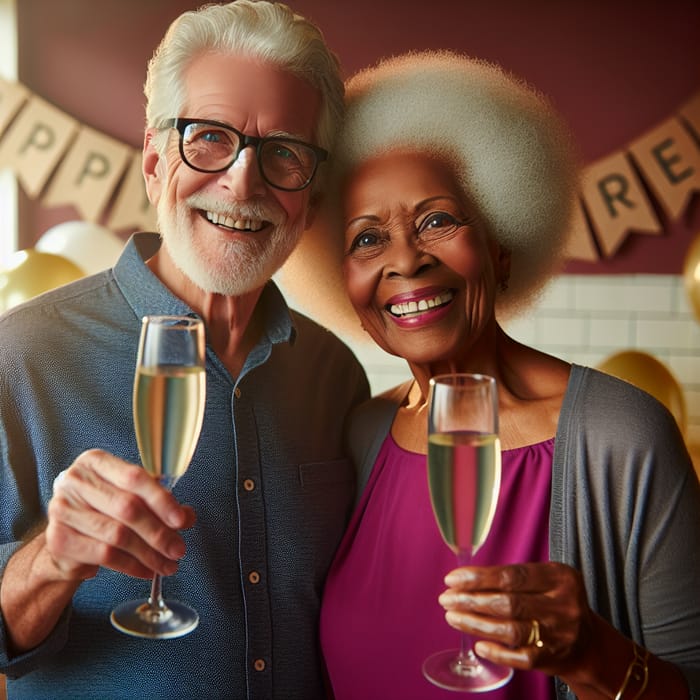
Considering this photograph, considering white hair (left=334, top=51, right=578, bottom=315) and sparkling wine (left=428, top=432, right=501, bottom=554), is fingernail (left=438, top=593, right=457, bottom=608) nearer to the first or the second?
sparkling wine (left=428, top=432, right=501, bottom=554)

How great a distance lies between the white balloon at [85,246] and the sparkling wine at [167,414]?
2282mm

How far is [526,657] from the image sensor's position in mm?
1011

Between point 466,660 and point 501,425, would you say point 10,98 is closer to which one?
point 501,425

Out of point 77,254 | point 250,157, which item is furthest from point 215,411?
point 77,254

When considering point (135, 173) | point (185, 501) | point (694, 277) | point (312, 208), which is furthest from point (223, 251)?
point (135, 173)

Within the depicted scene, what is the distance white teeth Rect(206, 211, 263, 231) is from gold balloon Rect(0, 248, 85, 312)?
1.50 metres

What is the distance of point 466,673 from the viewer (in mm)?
1095

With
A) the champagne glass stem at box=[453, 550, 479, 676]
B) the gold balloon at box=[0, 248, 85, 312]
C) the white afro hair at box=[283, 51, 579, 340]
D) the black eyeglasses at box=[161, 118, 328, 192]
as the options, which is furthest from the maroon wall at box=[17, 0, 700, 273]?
Answer: the champagne glass stem at box=[453, 550, 479, 676]

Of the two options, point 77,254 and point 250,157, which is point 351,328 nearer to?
point 250,157

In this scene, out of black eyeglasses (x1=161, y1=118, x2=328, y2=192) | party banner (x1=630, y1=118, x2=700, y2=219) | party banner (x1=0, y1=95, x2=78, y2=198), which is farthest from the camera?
party banner (x1=0, y1=95, x2=78, y2=198)

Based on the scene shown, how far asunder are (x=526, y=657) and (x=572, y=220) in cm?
Result: 78

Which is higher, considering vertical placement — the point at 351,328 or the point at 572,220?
the point at 572,220

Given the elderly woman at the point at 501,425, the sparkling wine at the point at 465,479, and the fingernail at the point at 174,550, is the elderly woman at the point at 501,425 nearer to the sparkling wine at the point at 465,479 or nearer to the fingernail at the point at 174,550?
the sparkling wine at the point at 465,479

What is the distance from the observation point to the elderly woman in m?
1.20
